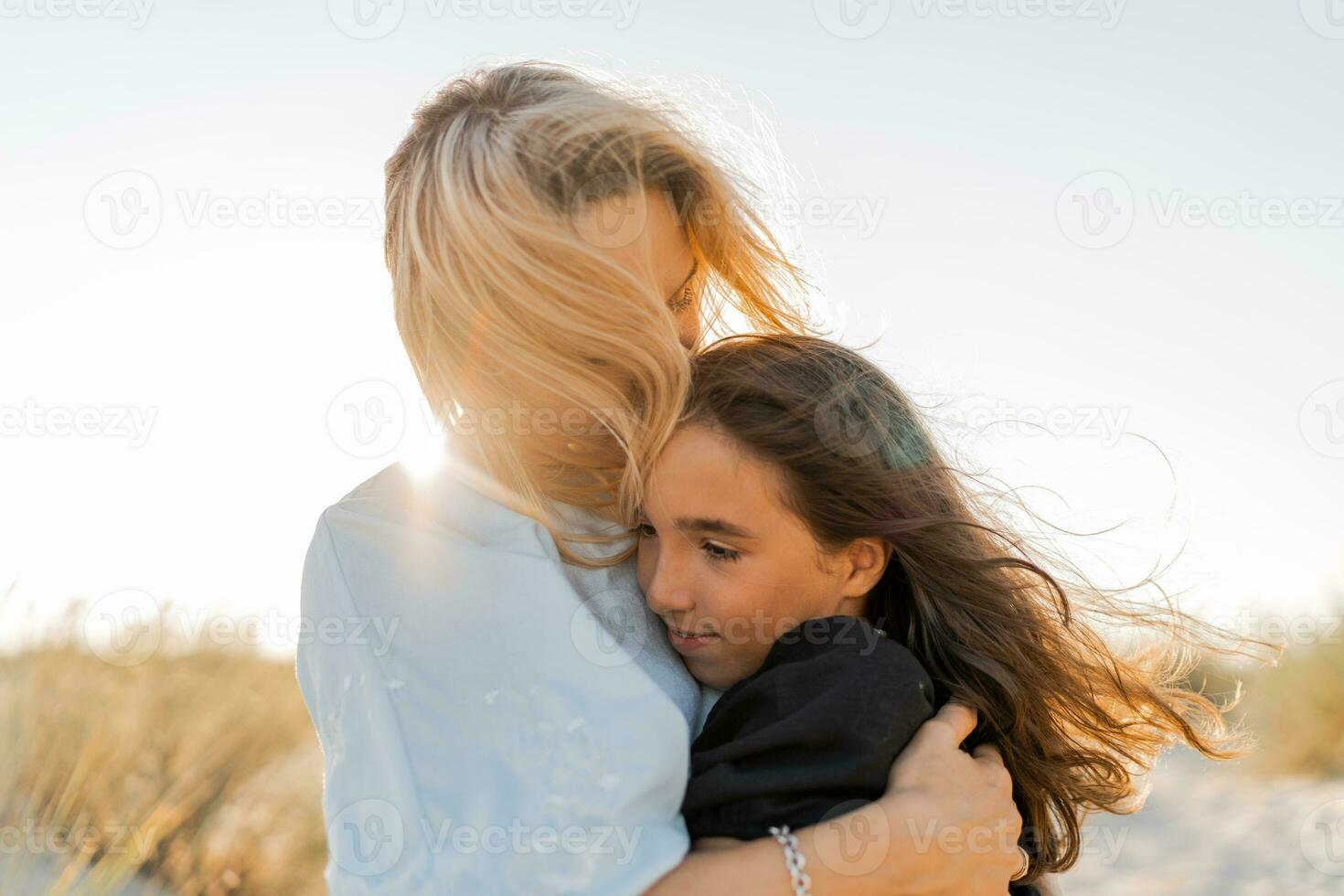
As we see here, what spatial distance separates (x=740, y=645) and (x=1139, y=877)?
6.59 metres

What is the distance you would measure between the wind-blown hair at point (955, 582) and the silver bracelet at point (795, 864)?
0.65m

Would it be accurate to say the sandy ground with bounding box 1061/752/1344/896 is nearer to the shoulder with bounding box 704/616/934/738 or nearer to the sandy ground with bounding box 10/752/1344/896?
the sandy ground with bounding box 10/752/1344/896

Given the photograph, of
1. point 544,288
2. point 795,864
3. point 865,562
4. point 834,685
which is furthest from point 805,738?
point 544,288

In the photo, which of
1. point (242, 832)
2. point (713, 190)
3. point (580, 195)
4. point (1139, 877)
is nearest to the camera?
point (580, 195)

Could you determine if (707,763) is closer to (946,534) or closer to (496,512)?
(496,512)

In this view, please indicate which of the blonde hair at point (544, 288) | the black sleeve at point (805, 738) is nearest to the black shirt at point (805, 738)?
the black sleeve at point (805, 738)

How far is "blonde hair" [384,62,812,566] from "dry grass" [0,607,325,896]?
9.82 feet

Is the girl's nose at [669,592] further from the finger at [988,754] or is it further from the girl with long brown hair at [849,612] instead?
the finger at [988,754]

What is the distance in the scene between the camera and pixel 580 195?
7.25 feet

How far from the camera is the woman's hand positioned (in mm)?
1925

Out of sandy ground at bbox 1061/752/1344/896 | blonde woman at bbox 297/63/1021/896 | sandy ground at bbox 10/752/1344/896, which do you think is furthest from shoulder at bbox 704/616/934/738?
sandy ground at bbox 1061/752/1344/896

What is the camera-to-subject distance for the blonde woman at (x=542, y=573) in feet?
5.95

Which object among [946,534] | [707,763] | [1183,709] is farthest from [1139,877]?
[707,763]

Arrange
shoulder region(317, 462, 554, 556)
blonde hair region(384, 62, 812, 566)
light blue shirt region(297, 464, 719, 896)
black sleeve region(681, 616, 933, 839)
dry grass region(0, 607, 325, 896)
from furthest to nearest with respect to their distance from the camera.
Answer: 1. dry grass region(0, 607, 325, 896)
2. blonde hair region(384, 62, 812, 566)
3. shoulder region(317, 462, 554, 556)
4. black sleeve region(681, 616, 933, 839)
5. light blue shirt region(297, 464, 719, 896)
